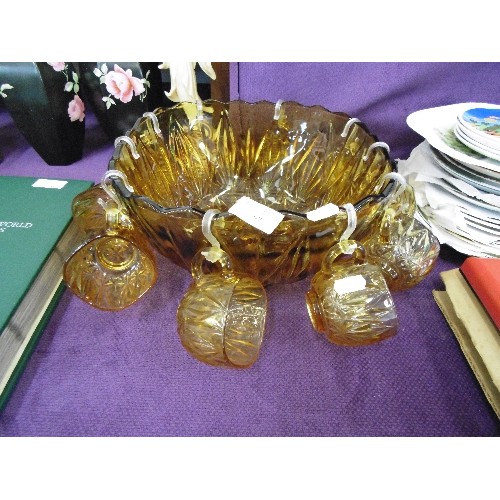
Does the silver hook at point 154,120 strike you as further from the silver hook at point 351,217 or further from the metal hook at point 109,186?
the silver hook at point 351,217

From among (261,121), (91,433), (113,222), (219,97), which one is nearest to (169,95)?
(219,97)

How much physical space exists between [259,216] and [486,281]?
1.06ft

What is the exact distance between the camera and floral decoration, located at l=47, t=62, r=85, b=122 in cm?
77

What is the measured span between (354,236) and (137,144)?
0.36 meters

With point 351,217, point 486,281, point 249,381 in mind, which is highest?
point 351,217

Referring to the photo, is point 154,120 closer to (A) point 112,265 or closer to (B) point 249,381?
(A) point 112,265

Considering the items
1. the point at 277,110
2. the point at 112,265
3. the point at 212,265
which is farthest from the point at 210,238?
the point at 277,110

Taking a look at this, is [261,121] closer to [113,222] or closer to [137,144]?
[137,144]

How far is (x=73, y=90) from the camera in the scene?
0.80 metres

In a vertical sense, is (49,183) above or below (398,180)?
below

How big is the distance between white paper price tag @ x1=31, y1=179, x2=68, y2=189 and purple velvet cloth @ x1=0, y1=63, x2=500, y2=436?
0.24 meters

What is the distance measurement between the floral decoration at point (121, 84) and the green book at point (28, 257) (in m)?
0.19

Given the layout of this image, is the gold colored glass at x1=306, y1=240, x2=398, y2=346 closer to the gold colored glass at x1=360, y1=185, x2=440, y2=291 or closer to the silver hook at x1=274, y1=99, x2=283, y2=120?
the gold colored glass at x1=360, y1=185, x2=440, y2=291

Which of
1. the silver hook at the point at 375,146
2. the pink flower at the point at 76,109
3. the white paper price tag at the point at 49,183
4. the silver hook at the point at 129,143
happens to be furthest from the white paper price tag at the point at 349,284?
the pink flower at the point at 76,109
